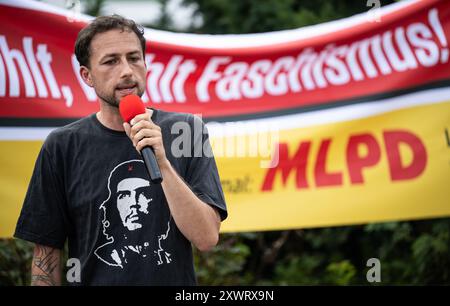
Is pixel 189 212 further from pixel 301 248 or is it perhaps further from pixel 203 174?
pixel 301 248

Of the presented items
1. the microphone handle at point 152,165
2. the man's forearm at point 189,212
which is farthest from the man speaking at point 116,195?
the microphone handle at point 152,165

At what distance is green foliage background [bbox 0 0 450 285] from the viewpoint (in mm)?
5312

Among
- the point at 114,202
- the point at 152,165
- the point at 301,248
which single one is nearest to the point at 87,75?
the point at 114,202

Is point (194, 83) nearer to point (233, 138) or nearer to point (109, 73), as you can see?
point (233, 138)

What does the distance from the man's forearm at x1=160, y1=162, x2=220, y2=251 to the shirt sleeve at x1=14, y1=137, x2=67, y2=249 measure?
492mm

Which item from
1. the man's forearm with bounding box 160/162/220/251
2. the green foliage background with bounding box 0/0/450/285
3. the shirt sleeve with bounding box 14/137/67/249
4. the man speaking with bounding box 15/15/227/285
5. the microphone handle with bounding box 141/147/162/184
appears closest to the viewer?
the microphone handle with bounding box 141/147/162/184

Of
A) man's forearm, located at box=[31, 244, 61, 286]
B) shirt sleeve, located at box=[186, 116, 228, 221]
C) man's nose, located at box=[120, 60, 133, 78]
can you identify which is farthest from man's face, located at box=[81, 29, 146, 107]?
man's forearm, located at box=[31, 244, 61, 286]

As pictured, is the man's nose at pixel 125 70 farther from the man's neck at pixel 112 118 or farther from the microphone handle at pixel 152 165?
the microphone handle at pixel 152 165

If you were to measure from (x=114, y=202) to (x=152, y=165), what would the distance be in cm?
37

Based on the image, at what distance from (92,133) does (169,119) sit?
0.29 m

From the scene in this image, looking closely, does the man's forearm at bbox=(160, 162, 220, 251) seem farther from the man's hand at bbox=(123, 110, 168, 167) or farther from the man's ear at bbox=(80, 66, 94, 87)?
the man's ear at bbox=(80, 66, 94, 87)

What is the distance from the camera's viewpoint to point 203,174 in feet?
8.51

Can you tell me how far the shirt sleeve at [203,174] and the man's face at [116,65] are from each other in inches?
11.0

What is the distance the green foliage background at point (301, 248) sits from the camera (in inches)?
209
